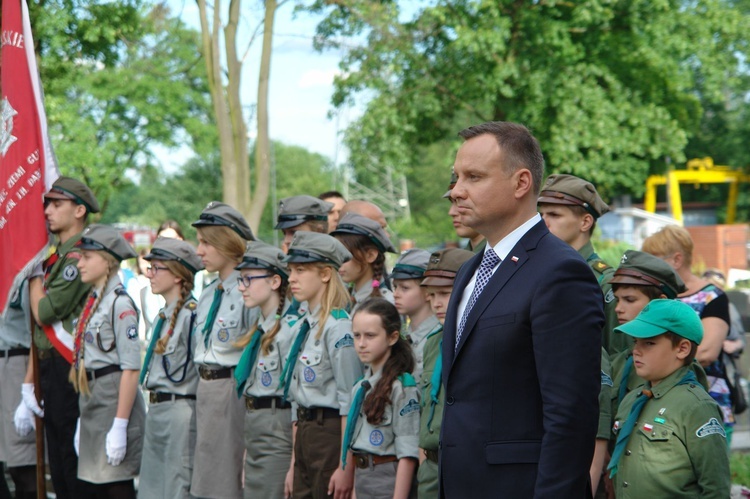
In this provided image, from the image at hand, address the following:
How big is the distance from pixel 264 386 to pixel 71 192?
2.52 m

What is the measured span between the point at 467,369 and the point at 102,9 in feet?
29.7

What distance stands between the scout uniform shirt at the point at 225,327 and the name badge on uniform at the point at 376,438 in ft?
4.54

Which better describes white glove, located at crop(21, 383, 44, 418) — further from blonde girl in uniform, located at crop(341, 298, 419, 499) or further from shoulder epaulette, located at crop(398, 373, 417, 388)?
shoulder epaulette, located at crop(398, 373, 417, 388)

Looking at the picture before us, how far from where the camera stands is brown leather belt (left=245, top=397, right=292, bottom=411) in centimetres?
592

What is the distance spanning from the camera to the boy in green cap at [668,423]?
401 cm

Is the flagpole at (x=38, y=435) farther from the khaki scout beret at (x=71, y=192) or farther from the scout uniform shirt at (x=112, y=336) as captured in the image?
the khaki scout beret at (x=71, y=192)

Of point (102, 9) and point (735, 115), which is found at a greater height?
point (735, 115)

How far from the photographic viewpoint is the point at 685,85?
85.6ft

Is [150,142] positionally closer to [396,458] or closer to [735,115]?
[735,115]

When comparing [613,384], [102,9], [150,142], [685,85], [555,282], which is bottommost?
[613,384]

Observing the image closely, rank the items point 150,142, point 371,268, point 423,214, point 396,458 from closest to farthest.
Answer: point 396,458 → point 371,268 → point 150,142 → point 423,214

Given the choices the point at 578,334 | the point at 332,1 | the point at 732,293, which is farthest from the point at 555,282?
the point at 332,1

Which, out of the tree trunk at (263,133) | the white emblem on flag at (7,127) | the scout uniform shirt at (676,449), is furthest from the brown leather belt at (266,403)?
the tree trunk at (263,133)

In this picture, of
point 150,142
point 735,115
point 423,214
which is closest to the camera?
point 150,142
